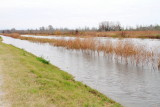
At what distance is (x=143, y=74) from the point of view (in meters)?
9.97

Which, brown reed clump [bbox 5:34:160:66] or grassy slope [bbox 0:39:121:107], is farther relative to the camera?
Result: brown reed clump [bbox 5:34:160:66]

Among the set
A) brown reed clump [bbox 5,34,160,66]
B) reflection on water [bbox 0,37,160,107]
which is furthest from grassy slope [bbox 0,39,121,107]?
brown reed clump [bbox 5,34,160,66]

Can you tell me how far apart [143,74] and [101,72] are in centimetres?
210

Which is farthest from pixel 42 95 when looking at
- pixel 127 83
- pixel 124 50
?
pixel 124 50

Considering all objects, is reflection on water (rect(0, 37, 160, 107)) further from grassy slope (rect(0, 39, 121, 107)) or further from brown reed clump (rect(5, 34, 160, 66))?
grassy slope (rect(0, 39, 121, 107))

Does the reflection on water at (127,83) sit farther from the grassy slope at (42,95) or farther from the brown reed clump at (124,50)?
the grassy slope at (42,95)

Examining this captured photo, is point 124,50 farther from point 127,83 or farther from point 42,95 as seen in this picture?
point 42,95

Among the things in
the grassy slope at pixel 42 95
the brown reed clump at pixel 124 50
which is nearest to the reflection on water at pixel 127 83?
the brown reed clump at pixel 124 50

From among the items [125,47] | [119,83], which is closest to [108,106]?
[119,83]

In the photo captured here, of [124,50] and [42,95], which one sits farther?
[124,50]

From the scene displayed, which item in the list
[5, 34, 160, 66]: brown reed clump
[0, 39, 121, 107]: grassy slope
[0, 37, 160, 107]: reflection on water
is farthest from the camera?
[5, 34, 160, 66]: brown reed clump

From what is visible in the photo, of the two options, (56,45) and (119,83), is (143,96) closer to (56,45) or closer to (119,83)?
(119,83)

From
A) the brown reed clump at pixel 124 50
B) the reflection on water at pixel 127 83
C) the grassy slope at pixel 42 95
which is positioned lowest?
the reflection on water at pixel 127 83

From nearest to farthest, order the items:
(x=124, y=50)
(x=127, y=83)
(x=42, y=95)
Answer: (x=42, y=95) < (x=127, y=83) < (x=124, y=50)
